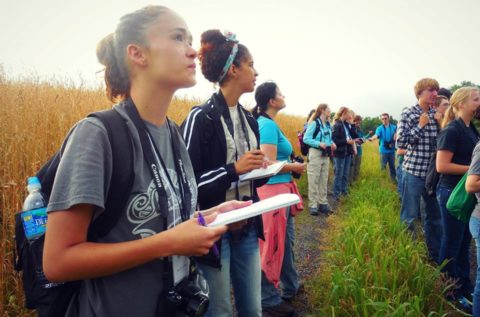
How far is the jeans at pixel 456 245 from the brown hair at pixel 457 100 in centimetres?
75

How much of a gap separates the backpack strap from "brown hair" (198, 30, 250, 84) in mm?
1112

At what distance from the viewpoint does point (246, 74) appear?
2.00 m

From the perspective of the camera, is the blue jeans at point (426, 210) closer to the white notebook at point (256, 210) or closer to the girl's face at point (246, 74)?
the girl's face at point (246, 74)

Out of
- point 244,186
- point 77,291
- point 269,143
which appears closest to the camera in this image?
point 77,291

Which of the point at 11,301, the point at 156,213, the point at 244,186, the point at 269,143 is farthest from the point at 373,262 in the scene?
the point at 11,301

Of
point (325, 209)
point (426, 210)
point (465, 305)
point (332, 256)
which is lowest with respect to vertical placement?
point (325, 209)

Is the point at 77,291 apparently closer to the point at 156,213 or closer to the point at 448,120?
the point at 156,213

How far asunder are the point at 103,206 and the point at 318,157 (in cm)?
593

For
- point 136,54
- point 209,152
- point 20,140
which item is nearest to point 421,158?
point 209,152

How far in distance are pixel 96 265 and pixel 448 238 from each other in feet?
11.4

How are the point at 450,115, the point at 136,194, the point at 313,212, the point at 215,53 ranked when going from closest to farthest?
1. the point at 136,194
2. the point at 215,53
3. the point at 450,115
4. the point at 313,212

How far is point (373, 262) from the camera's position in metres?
2.88

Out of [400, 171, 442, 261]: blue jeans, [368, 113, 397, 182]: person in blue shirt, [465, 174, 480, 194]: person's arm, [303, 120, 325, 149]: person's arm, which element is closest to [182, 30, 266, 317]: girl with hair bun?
[465, 174, 480, 194]: person's arm

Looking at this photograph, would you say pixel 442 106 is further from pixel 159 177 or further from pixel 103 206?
pixel 103 206
